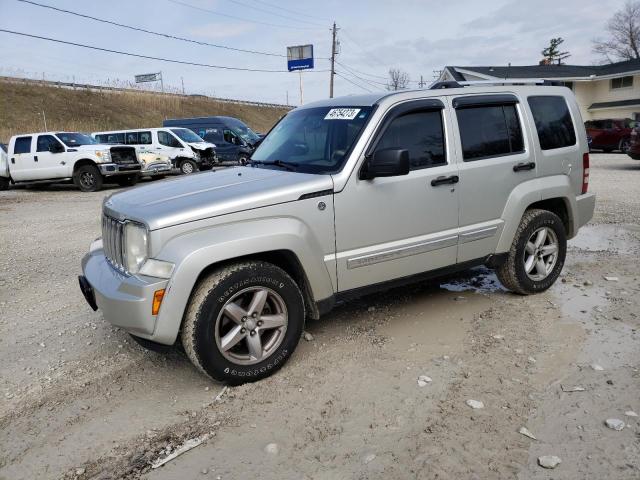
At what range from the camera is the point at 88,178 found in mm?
14992

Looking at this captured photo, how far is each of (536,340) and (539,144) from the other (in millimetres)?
1828

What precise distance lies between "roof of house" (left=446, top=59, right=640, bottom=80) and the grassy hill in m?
34.4

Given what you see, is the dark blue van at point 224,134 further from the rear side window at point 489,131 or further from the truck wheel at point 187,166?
the rear side window at point 489,131

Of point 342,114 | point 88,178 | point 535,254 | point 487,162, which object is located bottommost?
point 88,178

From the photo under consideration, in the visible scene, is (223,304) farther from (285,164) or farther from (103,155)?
(103,155)

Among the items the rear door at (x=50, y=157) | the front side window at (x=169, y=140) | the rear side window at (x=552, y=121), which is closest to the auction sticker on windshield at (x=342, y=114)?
the rear side window at (x=552, y=121)

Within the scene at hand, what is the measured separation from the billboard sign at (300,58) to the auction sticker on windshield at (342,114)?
4630 cm

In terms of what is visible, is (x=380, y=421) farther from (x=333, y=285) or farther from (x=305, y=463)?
(x=333, y=285)

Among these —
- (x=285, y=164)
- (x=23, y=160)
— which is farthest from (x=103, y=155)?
(x=285, y=164)

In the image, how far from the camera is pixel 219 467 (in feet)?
8.41

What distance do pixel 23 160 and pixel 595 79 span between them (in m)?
37.5

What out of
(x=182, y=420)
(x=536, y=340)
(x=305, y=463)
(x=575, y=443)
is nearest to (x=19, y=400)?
(x=182, y=420)

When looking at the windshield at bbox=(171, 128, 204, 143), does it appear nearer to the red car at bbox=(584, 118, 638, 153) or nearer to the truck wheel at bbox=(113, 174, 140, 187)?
the truck wheel at bbox=(113, 174, 140, 187)

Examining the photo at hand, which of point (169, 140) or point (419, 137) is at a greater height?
point (419, 137)
